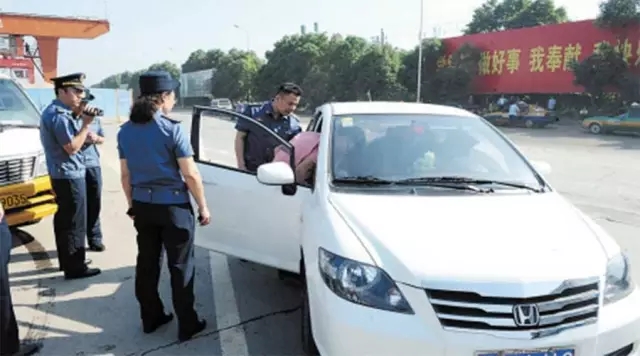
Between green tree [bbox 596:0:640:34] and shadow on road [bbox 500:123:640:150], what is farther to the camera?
green tree [bbox 596:0:640:34]

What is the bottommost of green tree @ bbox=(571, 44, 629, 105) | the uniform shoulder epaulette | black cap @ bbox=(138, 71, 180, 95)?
the uniform shoulder epaulette

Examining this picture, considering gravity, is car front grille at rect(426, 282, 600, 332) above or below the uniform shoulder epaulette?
below

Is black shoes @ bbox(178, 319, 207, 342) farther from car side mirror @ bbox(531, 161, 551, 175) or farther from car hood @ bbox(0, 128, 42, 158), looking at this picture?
car hood @ bbox(0, 128, 42, 158)

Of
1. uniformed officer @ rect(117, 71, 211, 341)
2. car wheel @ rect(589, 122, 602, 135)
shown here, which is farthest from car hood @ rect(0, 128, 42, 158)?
car wheel @ rect(589, 122, 602, 135)

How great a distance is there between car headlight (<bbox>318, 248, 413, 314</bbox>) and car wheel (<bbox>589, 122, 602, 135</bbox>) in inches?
929

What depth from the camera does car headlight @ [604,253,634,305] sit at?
2293mm

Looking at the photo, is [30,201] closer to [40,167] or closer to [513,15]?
[40,167]

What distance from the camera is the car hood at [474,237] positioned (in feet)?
7.05

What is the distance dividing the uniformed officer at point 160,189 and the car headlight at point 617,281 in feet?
7.30

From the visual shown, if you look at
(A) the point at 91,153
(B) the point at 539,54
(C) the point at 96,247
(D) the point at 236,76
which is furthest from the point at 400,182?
(D) the point at 236,76

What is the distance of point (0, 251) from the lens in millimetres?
2924

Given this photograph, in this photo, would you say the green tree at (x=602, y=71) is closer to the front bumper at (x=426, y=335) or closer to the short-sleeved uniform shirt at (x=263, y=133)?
the short-sleeved uniform shirt at (x=263, y=133)

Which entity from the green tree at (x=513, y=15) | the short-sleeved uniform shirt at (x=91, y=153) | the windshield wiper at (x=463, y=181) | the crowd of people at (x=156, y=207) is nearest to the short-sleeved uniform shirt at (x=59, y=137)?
the short-sleeved uniform shirt at (x=91, y=153)

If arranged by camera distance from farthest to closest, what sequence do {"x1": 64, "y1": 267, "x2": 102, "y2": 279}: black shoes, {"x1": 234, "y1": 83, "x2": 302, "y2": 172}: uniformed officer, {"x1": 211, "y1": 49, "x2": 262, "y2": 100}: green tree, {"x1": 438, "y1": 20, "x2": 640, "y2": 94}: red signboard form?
{"x1": 211, "y1": 49, "x2": 262, "y2": 100}: green tree
{"x1": 438, "y1": 20, "x2": 640, "y2": 94}: red signboard
{"x1": 64, "y1": 267, "x2": 102, "y2": 279}: black shoes
{"x1": 234, "y1": 83, "x2": 302, "y2": 172}: uniformed officer
